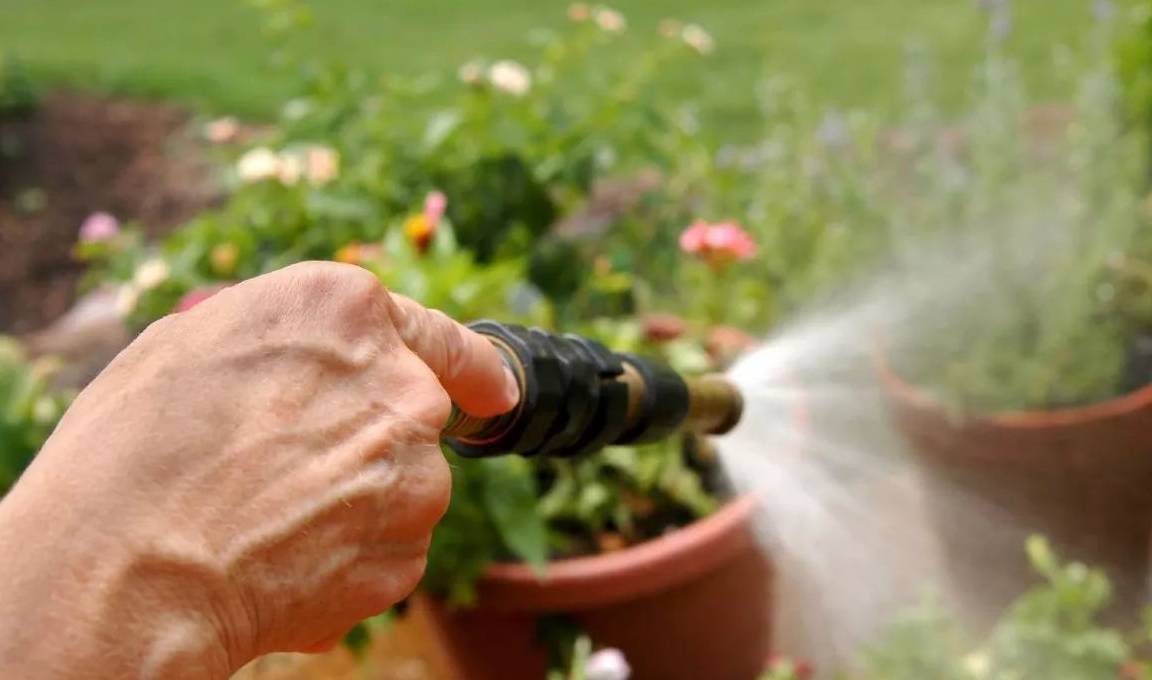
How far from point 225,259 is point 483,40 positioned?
3640mm

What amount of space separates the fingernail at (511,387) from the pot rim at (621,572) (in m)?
0.88

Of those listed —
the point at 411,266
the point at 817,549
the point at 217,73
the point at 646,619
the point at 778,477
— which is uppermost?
the point at 411,266

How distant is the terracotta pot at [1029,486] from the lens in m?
1.83

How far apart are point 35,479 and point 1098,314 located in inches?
71.6

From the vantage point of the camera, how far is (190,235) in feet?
7.10

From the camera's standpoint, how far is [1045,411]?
6.15ft

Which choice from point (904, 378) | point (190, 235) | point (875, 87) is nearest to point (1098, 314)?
point (904, 378)

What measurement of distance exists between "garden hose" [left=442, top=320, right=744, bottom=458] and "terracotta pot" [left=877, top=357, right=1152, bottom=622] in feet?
3.68

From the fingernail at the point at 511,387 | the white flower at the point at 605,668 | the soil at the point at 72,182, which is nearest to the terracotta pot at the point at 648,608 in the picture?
the white flower at the point at 605,668

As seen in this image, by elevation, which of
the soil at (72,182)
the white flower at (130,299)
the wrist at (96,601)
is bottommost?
the soil at (72,182)

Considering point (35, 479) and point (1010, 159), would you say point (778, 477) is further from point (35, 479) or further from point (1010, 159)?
point (35, 479)

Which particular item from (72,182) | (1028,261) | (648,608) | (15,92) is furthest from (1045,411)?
(15,92)

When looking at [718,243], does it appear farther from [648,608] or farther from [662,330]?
[648,608]

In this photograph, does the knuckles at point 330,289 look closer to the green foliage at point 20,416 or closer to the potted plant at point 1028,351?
the green foliage at point 20,416
